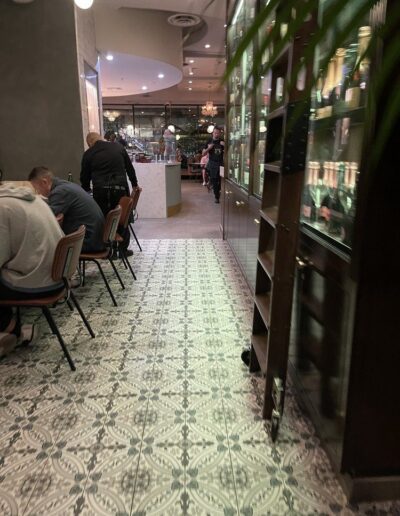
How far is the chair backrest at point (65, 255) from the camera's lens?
2350 mm

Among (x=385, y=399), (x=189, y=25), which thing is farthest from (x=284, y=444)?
(x=189, y=25)

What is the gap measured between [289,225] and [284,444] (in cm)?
103

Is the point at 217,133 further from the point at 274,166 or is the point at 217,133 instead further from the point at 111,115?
the point at 111,115

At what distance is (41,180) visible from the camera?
332 cm

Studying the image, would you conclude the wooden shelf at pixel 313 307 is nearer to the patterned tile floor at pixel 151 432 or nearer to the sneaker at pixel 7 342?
the patterned tile floor at pixel 151 432

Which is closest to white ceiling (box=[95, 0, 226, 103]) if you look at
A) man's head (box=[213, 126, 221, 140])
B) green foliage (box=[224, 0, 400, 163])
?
man's head (box=[213, 126, 221, 140])

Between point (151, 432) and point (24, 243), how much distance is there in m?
1.31

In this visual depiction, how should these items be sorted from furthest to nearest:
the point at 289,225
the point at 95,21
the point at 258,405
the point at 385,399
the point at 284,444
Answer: the point at 95,21, the point at 258,405, the point at 284,444, the point at 289,225, the point at 385,399

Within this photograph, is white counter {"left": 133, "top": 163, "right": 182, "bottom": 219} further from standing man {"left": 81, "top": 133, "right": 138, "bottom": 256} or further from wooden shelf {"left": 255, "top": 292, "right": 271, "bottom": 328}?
wooden shelf {"left": 255, "top": 292, "right": 271, "bottom": 328}

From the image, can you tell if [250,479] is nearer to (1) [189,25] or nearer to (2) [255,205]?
(2) [255,205]

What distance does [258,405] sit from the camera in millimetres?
2137

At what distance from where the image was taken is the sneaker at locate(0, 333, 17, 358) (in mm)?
2569

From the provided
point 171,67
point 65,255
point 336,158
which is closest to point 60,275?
point 65,255

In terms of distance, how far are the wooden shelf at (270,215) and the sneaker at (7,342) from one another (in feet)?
6.12
